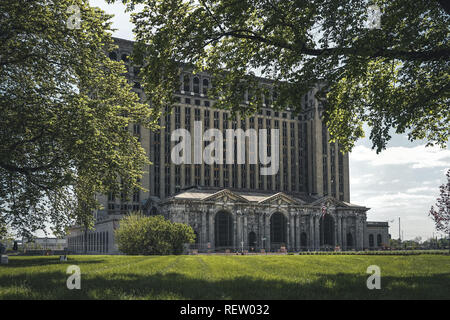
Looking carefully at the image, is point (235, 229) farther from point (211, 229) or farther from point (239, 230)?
point (211, 229)

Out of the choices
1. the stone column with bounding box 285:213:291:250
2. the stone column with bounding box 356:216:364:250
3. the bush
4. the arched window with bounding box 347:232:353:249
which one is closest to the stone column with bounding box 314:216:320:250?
the stone column with bounding box 285:213:291:250

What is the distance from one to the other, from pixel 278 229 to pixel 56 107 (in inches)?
3253

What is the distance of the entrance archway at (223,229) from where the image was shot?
3506 inches

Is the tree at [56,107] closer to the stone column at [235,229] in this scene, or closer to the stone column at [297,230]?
the stone column at [235,229]

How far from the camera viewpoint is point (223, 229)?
3543 inches

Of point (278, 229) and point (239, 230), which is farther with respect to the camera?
point (278, 229)

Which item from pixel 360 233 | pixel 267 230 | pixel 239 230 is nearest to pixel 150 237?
pixel 239 230

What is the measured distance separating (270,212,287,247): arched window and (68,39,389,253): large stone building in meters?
0.24

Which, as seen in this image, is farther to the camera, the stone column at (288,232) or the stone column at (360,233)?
the stone column at (360,233)

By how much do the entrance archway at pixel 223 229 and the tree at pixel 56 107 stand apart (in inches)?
2559

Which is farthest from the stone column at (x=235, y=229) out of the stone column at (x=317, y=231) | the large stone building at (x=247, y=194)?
the stone column at (x=317, y=231)

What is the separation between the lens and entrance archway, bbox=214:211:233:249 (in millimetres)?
89062

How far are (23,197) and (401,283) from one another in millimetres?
20495

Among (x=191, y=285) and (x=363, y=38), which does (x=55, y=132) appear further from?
(x=363, y=38)
